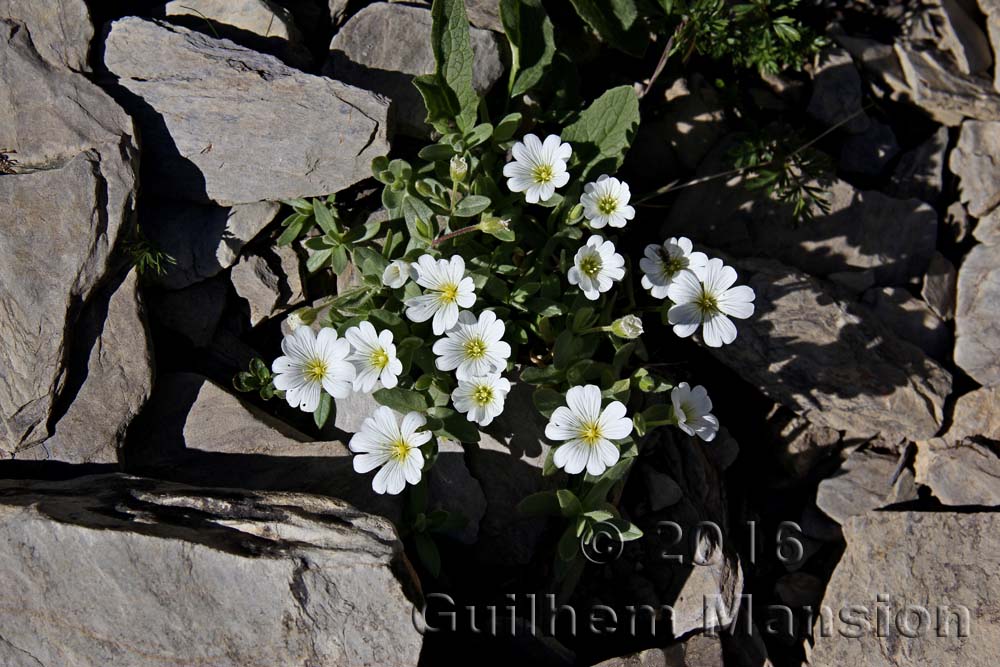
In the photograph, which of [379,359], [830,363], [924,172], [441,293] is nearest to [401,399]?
[379,359]

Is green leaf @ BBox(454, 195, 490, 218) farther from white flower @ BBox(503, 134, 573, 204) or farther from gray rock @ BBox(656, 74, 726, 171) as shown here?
gray rock @ BBox(656, 74, 726, 171)

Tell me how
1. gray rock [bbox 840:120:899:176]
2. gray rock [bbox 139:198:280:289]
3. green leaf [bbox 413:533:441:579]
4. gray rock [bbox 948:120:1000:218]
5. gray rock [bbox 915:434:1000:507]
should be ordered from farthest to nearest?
gray rock [bbox 840:120:899:176], gray rock [bbox 948:120:1000:218], gray rock [bbox 915:434:1000:507], gray rock [bbox 139:198:280:289], green leaf [bbox 413:533:441:579]

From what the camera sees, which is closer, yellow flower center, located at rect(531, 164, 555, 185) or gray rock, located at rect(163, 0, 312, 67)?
yellow flower center, located at rect(531, 164, 555, 185)

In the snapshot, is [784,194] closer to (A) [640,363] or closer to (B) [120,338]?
(A) [640,363]

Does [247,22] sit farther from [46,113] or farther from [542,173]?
[542,173]

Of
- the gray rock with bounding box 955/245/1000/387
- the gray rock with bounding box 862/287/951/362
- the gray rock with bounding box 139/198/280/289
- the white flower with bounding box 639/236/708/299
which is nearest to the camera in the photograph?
the white flower with bounding box 639/236/708/299

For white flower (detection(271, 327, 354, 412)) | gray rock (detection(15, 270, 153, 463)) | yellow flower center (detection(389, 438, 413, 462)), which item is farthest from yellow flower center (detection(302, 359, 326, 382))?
gray rock (detection(15, 270, 153, 463))
